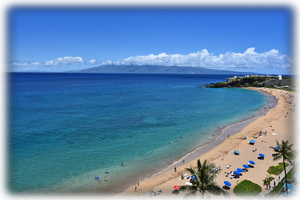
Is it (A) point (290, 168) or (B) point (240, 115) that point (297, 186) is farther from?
(B) point (240, 115)

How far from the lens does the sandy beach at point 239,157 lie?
24.8 m

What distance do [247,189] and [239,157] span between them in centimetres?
1004

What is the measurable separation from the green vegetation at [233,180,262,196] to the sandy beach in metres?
0.66

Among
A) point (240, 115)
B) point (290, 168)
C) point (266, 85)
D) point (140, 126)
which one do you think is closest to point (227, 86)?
point (266, 85)

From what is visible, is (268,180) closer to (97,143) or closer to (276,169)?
(276,169)

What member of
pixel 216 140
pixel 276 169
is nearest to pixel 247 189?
pixel 276 169

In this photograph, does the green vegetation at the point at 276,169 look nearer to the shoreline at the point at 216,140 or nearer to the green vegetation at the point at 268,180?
the green vegetation at the point at 268,180

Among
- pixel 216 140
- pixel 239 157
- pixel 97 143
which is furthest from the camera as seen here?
pixel 216 140

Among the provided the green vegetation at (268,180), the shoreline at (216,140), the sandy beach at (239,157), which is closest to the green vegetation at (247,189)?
the sandy beach at (239,157)

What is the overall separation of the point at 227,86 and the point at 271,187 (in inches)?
5318

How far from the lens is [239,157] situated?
32.3m

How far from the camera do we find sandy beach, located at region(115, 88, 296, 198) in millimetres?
24781

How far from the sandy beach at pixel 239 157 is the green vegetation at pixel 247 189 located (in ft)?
2.16

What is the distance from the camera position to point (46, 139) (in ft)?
128
